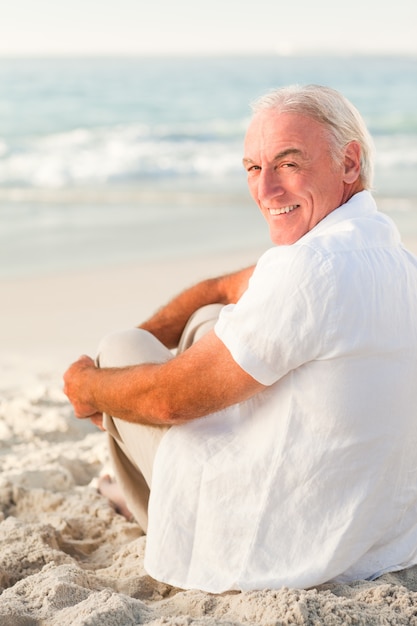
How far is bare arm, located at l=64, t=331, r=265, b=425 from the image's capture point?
2057mm

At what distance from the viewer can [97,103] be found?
21797 millimetres

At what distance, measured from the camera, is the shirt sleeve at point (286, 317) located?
1.94 m

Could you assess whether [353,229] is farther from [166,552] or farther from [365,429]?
[166,552]

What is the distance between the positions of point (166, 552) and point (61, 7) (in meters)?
37.6

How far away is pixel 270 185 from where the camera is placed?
2271mm

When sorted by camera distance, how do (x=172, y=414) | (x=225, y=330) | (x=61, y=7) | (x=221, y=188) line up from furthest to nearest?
(x=61, y=7)
(x=221, y=188)
(x=172, y=414)
(x=225, y=330)

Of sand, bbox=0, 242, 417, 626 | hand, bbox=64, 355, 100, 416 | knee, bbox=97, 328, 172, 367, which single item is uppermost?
knee, bbox=97, 328, 172, 367

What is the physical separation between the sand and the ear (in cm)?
98

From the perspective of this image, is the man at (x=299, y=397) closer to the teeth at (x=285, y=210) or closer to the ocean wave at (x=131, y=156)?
the teeth at (x=285, y=210)

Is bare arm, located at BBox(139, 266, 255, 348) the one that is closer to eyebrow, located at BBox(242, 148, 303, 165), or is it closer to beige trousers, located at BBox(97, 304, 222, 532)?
beige trousers, located at BBox(97, 304, 222, 532)

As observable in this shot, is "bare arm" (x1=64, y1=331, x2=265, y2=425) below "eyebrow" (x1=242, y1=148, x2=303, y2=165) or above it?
below

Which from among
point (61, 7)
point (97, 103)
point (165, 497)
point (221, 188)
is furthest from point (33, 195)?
point (61, 7)

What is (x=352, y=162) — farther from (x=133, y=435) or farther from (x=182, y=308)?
(x=182, y=308)

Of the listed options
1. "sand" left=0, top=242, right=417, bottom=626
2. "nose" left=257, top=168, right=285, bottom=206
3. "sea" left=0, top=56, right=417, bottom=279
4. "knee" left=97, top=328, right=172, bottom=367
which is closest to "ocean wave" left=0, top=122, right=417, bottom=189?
"sea" left=0, top=56, right=417, bottom=279
